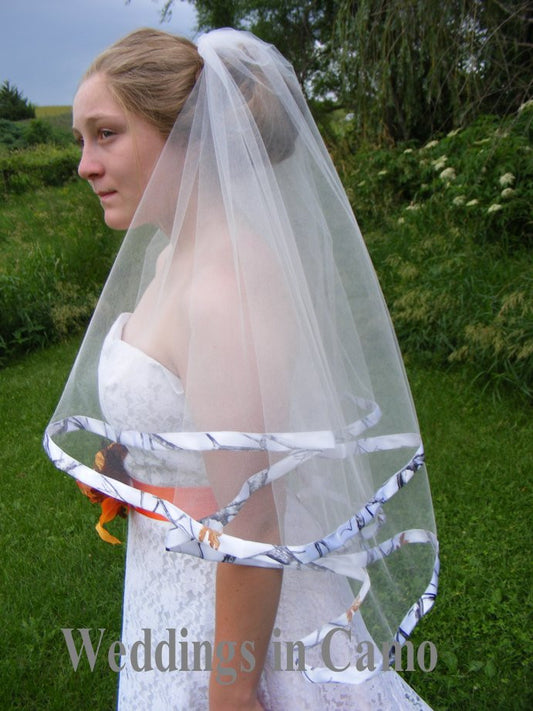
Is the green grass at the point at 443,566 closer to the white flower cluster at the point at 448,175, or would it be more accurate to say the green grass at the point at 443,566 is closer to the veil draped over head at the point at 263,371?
the veil draped over head at the point at 263,371

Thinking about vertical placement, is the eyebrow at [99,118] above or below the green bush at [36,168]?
above

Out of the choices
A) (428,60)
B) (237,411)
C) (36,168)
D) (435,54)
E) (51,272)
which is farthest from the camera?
(36,168)

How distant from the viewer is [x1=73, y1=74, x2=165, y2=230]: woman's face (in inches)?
44.8

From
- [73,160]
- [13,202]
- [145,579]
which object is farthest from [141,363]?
[73,160]

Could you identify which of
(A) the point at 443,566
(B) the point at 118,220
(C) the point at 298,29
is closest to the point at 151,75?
(B) the point at 118,220

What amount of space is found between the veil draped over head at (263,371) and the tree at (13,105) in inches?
619

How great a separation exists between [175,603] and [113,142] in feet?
2.52

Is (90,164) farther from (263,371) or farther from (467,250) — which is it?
(467,250)

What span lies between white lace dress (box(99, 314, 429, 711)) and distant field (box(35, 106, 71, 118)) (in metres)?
16.6

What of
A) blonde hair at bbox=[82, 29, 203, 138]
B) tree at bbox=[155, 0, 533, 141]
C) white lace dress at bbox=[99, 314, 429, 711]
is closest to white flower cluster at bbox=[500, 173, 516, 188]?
tree at bbox=[155, 0, 533, 141]

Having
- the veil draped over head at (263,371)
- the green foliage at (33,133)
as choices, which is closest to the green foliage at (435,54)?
the veil draped over head at (263,371)

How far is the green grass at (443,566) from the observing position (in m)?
2.40

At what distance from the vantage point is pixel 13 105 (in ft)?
51.7

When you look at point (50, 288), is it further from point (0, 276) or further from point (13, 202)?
point (13, 202)
